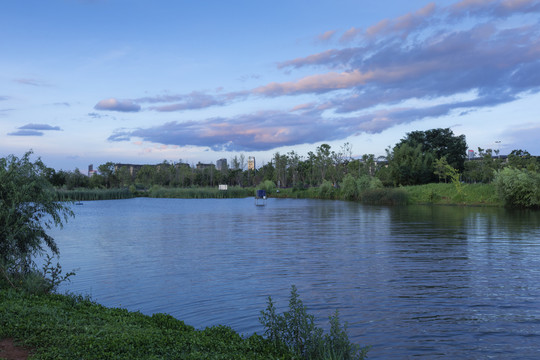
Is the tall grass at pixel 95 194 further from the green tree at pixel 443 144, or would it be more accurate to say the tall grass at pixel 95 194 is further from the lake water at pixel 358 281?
the green tree at pixel 443 144

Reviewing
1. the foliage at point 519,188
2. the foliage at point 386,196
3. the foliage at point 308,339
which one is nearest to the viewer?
the foliage at point 308,339

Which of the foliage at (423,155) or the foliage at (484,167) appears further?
the foliage at (423,155)

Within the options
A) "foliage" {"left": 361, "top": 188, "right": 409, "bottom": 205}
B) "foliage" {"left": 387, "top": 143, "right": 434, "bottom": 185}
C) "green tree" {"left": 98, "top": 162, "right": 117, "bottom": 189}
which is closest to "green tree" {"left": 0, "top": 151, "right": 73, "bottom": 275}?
"foliage" {"left": 361, "top": 188, "right": 409, "bottom": 205}

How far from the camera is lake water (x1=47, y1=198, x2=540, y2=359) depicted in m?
9.30

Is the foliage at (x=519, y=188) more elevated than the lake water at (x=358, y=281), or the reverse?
the foliage at (x=519, y=188)

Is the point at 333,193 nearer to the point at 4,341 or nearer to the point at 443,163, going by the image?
the point at 443,163

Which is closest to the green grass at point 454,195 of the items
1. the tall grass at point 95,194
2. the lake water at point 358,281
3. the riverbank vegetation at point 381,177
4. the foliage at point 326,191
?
the riverbank vegetation at point 381,177

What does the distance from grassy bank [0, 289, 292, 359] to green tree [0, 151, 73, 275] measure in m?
3.68

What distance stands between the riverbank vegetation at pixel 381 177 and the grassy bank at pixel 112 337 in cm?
694

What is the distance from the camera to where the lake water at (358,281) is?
9.30 m

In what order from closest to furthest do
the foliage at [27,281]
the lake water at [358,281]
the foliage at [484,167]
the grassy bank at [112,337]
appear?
the grassy bank at [112,337] → the lake water at [358,281] → the foliage at [27,281] → the foliage at [484,167]

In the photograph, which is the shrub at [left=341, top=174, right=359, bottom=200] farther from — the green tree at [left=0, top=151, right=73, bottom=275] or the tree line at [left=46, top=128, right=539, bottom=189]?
the green tree at [left=0, top=151, right=73, bottom=275]

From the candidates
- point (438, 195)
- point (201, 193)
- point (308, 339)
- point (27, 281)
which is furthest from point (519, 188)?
point (201, 193)

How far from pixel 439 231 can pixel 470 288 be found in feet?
51.5
